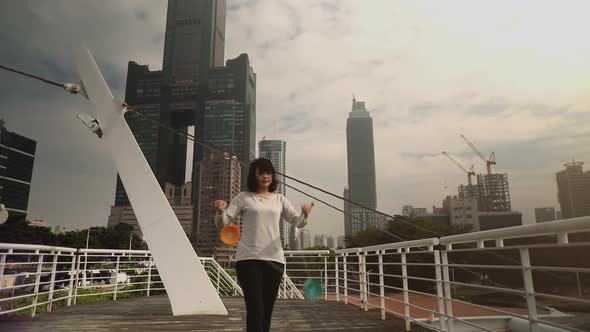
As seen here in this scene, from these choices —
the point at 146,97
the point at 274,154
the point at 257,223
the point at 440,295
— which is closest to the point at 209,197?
the point at 274,154

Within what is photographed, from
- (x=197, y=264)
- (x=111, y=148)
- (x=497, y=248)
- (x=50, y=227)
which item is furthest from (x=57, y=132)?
(x=50, y=227)

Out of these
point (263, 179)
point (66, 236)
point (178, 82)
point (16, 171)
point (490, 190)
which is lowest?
point (66, 236)

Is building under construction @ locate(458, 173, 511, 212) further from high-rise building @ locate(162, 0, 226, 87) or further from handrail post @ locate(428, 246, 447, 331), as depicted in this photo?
handrail post @ locate(428, 246, 447, 331)

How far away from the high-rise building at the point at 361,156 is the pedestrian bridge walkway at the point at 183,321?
14917cm

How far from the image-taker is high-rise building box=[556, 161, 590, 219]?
54.9 metres

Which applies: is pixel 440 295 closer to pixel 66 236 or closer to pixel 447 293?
pixel 447 293

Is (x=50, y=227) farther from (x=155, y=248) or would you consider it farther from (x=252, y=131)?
(x=252, y=131)

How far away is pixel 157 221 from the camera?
3.87 metres

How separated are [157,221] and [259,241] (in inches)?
97.5

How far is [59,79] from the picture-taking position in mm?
4285

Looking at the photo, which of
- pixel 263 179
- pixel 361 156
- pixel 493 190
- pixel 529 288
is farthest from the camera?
pixel 361 156

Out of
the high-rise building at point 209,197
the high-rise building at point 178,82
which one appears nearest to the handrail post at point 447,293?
the high-rise building at point 209,197

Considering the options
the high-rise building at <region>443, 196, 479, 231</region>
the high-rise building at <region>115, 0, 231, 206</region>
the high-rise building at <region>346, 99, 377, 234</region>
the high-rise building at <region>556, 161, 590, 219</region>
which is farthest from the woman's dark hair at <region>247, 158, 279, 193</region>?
the high-rise building at <region>346, 99, 377, 234</region>

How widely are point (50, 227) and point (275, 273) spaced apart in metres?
41.5
